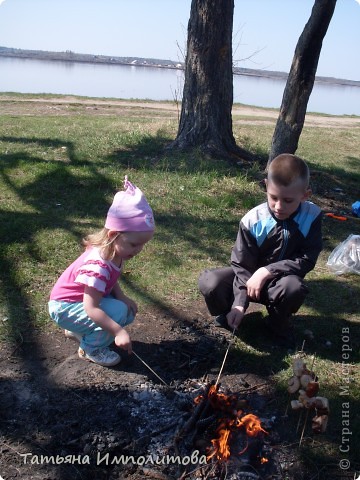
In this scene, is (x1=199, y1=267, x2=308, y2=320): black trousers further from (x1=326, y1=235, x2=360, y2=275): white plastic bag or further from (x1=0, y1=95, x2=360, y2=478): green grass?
(x1=326, y1=235, x2=360, y2=275): white plastic bag

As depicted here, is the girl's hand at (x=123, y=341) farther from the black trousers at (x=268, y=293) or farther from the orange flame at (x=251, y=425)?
the black trousers at (x=268, y=293)

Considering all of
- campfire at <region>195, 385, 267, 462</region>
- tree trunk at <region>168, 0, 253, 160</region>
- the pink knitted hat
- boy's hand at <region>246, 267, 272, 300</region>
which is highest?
tree trunk at <region>168, 0, 253, 160</region>

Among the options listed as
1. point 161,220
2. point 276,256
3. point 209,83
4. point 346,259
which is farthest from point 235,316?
point 209,83

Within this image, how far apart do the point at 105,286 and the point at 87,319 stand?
270mm

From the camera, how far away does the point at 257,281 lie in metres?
3.46

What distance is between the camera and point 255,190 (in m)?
6.79

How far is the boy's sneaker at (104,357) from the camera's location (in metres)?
3.25

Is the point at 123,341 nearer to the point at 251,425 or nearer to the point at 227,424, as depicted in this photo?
the point at 227,424

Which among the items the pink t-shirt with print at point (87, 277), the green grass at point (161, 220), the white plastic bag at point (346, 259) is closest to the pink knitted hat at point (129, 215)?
the pink t-shirt with print at point (87, 277)

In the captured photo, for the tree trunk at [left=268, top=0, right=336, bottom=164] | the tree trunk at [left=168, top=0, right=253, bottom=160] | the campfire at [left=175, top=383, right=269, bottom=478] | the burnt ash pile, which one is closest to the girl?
the burnt ash pile

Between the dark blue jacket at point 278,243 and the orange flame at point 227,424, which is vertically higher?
the dark blue jacket at point 278,243

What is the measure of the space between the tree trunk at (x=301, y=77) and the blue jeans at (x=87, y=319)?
4.35 meters

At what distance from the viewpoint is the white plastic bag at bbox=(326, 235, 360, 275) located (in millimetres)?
5030

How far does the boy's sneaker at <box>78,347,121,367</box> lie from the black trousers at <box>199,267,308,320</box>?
0.81 metres
